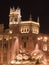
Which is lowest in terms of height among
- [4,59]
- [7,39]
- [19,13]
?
[4,59]

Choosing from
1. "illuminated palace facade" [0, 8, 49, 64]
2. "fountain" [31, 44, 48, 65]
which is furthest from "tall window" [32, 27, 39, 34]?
"fountain" [31, 44, 48, 65]

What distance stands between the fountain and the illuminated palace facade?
3.54ft

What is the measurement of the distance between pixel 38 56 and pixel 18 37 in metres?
7.44

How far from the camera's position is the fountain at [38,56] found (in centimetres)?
6560

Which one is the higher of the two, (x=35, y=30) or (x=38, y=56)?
(x=35, y=30)

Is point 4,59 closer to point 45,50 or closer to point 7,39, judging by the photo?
point 7,39

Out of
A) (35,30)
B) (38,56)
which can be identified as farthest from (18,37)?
(38,56)

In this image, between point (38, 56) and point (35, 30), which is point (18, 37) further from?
point (38, 56)

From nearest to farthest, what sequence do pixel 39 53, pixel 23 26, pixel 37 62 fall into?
pixel 37 62, pixel 39 53, pixel 23 26

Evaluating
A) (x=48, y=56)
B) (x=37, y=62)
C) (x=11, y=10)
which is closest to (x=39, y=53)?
(x=48, y=56)

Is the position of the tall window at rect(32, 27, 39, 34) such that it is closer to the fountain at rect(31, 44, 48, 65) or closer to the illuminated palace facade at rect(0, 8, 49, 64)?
the illuminated palace facade at rect(0, 8, 49, 64)

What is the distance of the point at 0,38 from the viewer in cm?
7575

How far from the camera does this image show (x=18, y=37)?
7375cm

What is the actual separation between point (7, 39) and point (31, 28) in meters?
6.67
